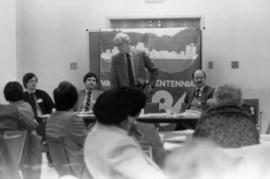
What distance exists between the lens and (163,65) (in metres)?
7.00

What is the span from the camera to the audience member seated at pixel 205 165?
60.2 inches

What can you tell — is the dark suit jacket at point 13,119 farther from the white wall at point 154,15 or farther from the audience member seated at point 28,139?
the white wall at point 154,15

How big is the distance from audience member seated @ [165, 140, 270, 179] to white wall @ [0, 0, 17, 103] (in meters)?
5.49

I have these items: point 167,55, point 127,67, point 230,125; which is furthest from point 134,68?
point 230,125

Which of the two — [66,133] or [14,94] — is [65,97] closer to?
[66,133]

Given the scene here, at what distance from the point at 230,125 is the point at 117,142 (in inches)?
40.3

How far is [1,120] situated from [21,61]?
3977mm

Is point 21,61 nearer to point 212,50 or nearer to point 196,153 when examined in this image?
point 212,50

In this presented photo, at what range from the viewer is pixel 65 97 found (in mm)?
3303

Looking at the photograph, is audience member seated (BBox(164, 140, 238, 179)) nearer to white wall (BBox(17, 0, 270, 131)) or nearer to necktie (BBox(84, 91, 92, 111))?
necktie (BBox(84, 91, 92, 111))

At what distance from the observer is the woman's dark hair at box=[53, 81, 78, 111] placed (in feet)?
10.8

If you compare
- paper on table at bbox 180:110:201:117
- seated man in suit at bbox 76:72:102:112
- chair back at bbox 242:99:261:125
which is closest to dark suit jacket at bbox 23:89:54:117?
seated man in suit at bbox 76:72:102:112

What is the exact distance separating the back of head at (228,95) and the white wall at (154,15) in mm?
3935

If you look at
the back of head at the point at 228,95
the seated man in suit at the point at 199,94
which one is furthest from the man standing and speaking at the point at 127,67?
the back of head at the point at 228,95
